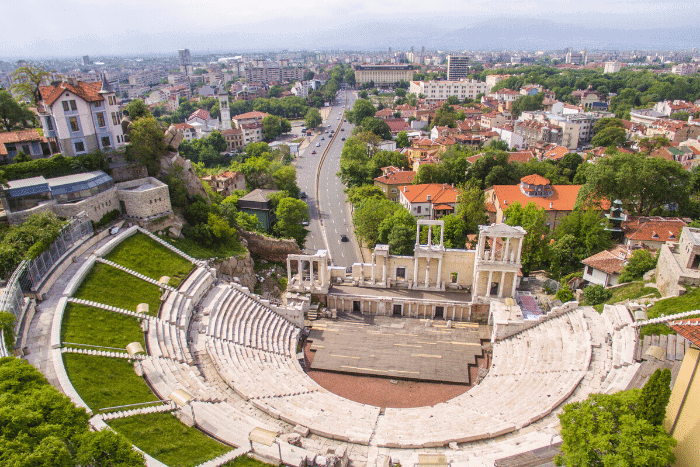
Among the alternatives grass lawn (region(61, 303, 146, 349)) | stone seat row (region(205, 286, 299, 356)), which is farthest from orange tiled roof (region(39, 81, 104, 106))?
stone seat row (region(205, 286, 299, 356))

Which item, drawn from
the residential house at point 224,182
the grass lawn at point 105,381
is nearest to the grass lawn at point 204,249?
the grass lawn at point 105,381

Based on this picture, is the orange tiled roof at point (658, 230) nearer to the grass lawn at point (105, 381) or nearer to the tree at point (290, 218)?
the tree at point (290, 218)

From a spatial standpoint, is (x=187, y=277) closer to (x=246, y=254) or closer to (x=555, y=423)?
(x=246, y=254)

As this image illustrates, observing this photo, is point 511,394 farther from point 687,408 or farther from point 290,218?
point 290,218

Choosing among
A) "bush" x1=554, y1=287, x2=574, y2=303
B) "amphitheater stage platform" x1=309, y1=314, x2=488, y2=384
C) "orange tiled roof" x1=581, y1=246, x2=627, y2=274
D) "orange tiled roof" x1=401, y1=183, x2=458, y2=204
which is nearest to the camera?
"amphitheater stage platform" x1=309, y1=314, x2=488, y2=384

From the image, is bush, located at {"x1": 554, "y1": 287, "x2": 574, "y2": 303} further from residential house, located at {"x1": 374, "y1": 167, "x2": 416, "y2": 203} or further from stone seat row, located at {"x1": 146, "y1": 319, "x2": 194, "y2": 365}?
residential house, located at {"x1": 374, "y1": 167, "x2": 416, "y2": 203}

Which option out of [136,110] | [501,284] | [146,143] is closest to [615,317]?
[501,284]
